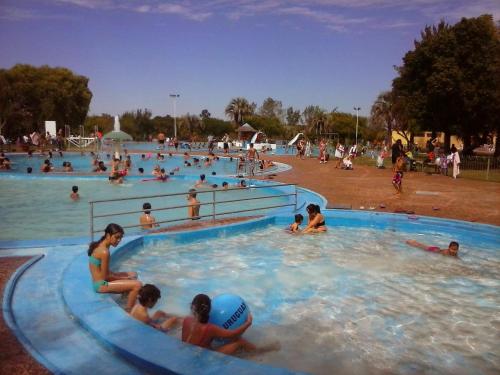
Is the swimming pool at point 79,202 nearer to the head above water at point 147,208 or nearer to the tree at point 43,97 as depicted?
the head above water at point 147,208

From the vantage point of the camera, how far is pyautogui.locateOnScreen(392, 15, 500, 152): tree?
24234 millimetres

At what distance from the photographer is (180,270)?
8.20m

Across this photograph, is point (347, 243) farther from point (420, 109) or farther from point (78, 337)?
point (420, 109)

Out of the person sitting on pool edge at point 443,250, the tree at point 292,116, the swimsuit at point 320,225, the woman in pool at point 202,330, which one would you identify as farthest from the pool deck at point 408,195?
the tree at point 292,116

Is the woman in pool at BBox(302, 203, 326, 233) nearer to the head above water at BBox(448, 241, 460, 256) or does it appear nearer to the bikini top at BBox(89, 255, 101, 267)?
the head above water at BBox(448, 241, 460, 256)

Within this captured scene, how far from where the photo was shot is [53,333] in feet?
15.3

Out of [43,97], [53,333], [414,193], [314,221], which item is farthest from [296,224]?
[43,97]

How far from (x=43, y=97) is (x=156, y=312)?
4946 cm

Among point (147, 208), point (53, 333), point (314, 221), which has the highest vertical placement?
point (147, 208)

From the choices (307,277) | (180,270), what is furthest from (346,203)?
(180,270)

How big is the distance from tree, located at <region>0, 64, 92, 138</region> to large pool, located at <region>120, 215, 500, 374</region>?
37.4 metres

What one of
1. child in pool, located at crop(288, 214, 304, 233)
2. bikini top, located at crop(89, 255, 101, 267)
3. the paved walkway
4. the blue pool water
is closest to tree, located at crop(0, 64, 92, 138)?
the blue pool water

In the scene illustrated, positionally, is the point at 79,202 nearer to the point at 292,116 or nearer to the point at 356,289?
the point at 356,289

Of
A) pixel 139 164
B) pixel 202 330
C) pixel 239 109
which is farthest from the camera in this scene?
pixel 239 109
